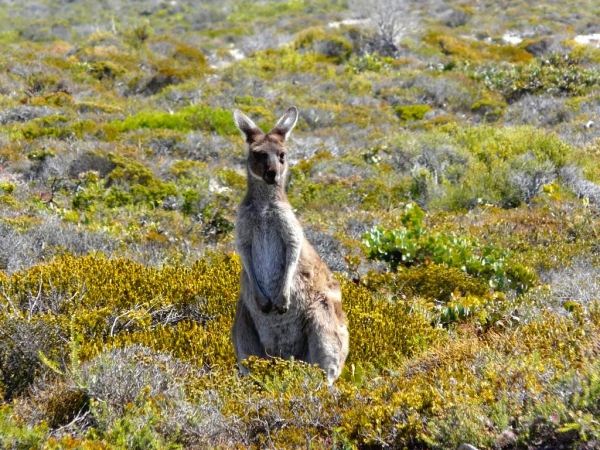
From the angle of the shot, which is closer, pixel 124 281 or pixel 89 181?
pixel 124 281

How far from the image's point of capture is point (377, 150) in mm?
12867

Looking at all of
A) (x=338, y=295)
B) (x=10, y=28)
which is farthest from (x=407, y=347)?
(x=10, y=28)

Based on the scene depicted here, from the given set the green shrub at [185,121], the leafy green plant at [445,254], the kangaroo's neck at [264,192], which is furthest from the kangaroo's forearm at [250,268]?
the green shrub at [185,121]

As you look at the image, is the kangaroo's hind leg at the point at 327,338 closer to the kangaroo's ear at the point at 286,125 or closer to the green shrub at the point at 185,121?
the kangaroo's ear at the point at 286,125

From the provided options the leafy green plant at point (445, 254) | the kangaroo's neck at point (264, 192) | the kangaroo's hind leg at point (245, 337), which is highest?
the kangaroo's neck at point (264, 192)

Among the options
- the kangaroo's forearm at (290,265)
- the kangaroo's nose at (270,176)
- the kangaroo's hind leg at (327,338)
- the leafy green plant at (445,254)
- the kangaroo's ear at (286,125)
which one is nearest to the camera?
the kangaroo's hind leg at (327,338)

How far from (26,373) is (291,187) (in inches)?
306

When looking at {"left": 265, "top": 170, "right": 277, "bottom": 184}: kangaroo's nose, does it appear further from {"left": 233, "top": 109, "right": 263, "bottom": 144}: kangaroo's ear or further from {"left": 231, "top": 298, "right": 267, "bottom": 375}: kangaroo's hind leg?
{"left": 231, "top": 298, "right": 267, "bottom": 375}: kangaroo's hind leg

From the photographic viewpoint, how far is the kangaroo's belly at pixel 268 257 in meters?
4.21

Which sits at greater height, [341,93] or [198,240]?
[198,240]

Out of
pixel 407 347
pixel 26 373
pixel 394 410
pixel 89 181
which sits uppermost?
pixel 394 410

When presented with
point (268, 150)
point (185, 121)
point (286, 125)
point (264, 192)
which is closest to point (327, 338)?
point (264, 192)

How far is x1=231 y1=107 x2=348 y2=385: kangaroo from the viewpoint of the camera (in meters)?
3.99

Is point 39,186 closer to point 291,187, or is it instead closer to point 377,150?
point 291,187
